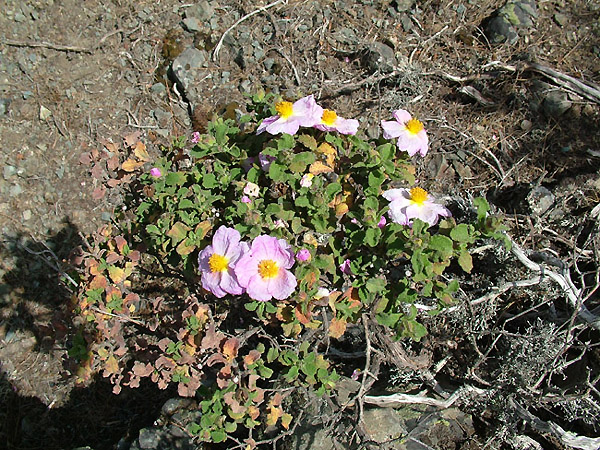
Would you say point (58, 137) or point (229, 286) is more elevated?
point (229, 286)

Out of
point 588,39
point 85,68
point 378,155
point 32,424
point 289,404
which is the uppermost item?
point 378,155

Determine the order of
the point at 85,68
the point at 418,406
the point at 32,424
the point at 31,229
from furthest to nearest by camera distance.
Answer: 1. the point at 85,68
2. the point at 31,229
3. the point at 32,424
4. the point at 418,406

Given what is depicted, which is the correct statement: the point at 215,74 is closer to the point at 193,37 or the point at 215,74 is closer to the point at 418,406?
the point at 193,37

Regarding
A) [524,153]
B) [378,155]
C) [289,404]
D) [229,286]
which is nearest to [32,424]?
[289,404]

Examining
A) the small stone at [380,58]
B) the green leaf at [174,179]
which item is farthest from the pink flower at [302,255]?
the small stone at [380,58]

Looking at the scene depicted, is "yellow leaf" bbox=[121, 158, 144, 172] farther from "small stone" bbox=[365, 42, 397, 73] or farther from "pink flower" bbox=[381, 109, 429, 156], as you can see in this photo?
"small stone" bbox=[365, 42, 397, 73]

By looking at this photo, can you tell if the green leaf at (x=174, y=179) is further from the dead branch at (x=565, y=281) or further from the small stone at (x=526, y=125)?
the small stone at (x=526, y=125)

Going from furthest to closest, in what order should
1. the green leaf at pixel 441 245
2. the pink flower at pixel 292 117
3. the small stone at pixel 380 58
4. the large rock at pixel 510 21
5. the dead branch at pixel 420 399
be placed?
the large rock at pixel 510 21, the small stone at pixel 380 58, the dead branch at pixel 420 399, the pink flower at pixel 292 117, the green leaf at pixel 441 245
